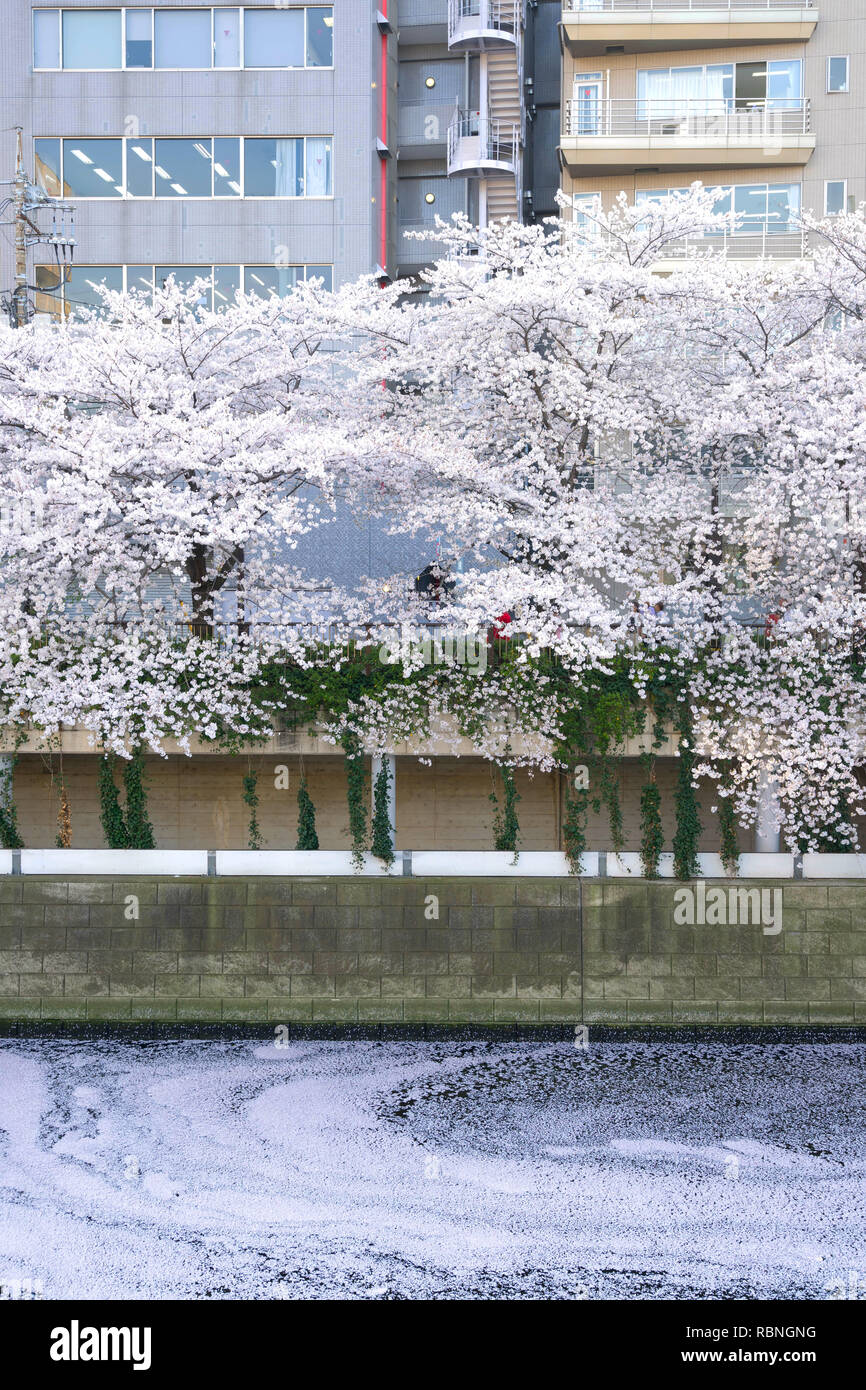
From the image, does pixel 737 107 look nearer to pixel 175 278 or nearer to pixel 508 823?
pixel 175 278

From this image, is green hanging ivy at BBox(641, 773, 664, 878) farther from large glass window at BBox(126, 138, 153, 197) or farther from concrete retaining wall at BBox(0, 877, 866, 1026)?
large glass window at BBox(126, 138, 153, 197)

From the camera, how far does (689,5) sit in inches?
1164

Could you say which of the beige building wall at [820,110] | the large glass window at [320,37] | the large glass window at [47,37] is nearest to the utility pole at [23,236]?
the large glass window at [47,37]

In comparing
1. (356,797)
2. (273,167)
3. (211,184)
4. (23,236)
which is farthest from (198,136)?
(356,797)

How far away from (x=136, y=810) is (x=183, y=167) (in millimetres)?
16196

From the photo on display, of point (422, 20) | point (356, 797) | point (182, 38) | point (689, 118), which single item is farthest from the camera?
point (422, 20)

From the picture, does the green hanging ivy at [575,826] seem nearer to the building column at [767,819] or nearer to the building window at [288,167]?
the building column at [767,819]

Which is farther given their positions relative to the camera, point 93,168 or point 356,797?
point 93,168

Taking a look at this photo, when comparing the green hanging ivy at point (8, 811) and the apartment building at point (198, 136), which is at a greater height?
the apartment building at point (198, 136)

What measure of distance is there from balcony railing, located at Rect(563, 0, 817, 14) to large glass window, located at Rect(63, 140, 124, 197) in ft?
36.0

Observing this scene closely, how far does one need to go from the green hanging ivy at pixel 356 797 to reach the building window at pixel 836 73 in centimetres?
1999

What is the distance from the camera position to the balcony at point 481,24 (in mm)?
33156

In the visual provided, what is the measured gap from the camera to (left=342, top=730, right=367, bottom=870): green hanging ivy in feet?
66.7

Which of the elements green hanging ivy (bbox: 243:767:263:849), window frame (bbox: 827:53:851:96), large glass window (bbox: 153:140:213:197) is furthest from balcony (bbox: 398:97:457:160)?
green hanging ivy (bbox: 243:767:263:849)
